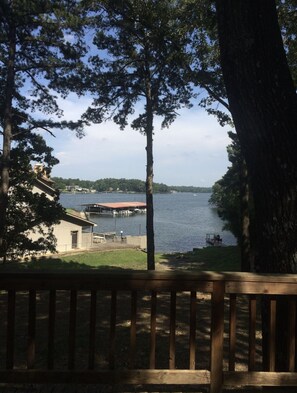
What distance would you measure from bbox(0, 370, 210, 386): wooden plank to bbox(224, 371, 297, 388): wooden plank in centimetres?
30

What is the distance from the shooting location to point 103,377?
2.81 m

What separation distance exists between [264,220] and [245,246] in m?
9.10

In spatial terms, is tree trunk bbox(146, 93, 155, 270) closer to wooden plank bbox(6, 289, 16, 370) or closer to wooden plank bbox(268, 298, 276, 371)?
wooden plank bbox(268, 298, 276, 371)

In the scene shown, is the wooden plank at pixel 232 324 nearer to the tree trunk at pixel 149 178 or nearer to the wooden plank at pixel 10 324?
the wooden plank at pixel 10 324

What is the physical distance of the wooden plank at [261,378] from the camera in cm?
284

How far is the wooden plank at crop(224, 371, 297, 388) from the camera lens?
2842mm

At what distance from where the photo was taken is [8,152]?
1460 cm

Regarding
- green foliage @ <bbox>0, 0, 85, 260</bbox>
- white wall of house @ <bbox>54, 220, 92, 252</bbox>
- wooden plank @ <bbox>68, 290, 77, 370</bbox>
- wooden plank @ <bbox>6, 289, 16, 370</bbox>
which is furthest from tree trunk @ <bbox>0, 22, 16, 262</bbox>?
white wall of house @ <bbox>54, 220, 92, 252</bbox>

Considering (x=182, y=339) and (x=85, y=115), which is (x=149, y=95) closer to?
(x=85, y=115)

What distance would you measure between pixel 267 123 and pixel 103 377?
7.59 feet

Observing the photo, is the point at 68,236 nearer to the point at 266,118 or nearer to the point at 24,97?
the point at 24,97

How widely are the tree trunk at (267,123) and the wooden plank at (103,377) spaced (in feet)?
2.66

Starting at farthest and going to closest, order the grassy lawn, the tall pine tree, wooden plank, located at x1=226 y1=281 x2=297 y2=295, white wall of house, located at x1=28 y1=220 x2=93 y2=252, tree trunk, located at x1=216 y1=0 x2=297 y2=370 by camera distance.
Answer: white wall of house, located at x1=28 y1=220 x2=93 y2=252, the grassy lawn, the tall pine tree, tree trunk, located at x1=216 y1=0 x2=297 y2=370, wooden plank, located at x1=226 y1=281 x2=297 y2=295

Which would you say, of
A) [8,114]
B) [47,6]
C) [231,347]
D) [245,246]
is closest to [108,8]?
[47,6]
